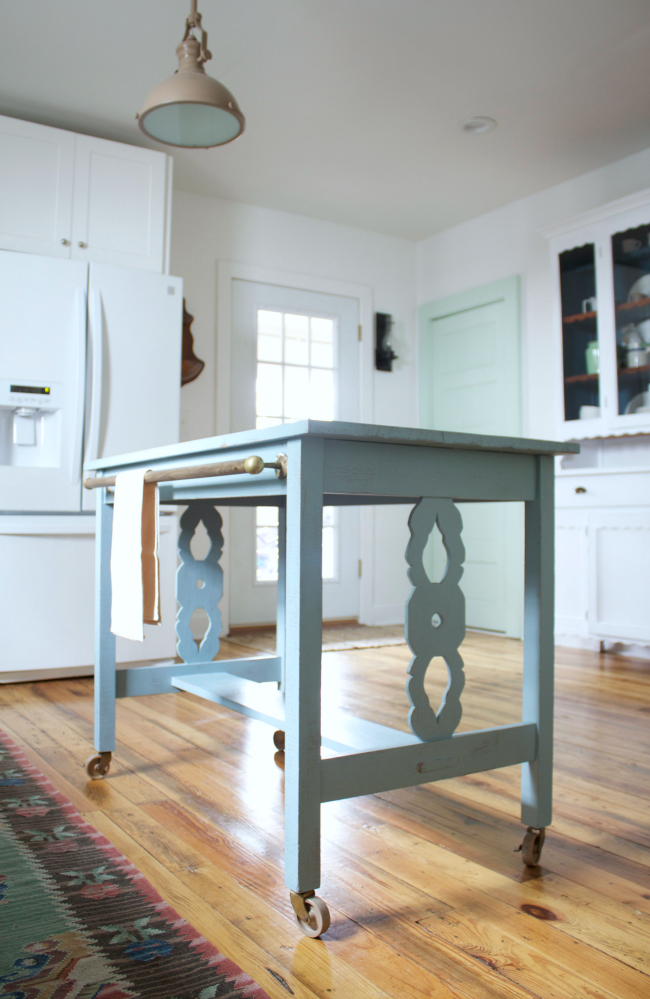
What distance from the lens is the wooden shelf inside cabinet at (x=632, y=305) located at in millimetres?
3553

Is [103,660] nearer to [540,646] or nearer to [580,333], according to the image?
[540,646]

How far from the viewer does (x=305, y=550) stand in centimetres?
111

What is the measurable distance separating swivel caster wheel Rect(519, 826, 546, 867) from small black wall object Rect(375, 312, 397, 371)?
3890 millimetres

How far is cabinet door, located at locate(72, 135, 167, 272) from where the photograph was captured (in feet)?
10.7

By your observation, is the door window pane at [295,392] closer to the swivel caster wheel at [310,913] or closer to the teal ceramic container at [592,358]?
the teal ceramic container at [592,358]

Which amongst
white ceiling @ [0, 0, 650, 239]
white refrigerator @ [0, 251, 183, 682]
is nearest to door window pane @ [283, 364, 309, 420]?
white ceiling @ [0, 0, 650, 239]

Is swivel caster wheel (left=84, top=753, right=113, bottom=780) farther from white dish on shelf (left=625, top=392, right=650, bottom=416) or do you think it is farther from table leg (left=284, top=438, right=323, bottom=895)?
white dish on shelf (left=625, top=392, right=650, bottom=416)

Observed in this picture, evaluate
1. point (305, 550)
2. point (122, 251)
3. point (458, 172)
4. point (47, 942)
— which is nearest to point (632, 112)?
point (458, 172)

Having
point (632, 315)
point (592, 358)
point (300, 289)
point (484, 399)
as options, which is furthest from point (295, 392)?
point (632, 315)

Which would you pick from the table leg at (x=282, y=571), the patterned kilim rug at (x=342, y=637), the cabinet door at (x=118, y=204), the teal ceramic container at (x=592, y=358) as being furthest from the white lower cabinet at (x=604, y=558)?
the cabinet door at (x=118, y=204)

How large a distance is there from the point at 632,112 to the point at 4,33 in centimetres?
265

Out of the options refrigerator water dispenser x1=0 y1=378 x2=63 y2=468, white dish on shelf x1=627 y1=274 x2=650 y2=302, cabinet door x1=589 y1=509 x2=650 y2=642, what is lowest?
cabinet door x1=589 y1=509 x2=650 y2=642

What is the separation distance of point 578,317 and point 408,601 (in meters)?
3.05

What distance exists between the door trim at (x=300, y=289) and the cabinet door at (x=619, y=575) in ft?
5.22
